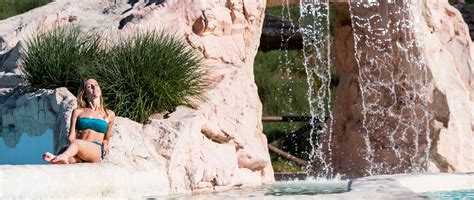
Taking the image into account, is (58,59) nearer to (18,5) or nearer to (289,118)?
(289,118)

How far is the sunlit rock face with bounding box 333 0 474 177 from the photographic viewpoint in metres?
13.6

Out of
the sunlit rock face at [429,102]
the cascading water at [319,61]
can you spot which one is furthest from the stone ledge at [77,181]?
the cascading water at [319,61]

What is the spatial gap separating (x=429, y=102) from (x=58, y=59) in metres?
5.12

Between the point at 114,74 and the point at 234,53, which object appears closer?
the point at 114,74

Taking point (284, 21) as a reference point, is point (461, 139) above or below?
below

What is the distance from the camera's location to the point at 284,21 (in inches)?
736

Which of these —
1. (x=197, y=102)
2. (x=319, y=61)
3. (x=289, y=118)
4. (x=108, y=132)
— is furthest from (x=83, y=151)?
(x=289, y=118)

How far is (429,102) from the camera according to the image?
1367cm

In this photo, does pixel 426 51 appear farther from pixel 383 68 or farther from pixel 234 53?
pixel 234 53

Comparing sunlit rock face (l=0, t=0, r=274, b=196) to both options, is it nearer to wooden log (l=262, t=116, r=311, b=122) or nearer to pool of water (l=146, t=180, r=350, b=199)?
pool of water (l=146, t=180, r=350, b=199)

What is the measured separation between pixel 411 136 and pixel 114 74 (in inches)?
203

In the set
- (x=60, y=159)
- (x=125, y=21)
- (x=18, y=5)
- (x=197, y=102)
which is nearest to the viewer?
(x=60, y=159)

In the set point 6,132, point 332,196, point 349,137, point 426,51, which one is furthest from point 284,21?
point 332,196

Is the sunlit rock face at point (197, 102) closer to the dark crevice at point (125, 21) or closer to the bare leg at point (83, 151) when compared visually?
the dark crevice at point (125, 21)
